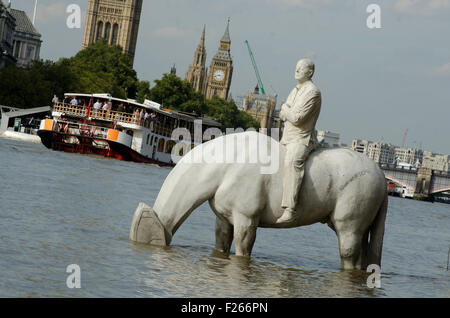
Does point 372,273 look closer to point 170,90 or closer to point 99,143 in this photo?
point 99,143

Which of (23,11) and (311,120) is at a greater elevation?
(23,11)

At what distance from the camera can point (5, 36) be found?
112 meters

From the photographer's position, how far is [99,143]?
A: 180 ft

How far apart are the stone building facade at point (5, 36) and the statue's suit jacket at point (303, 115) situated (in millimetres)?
95737

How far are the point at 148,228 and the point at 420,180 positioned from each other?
15042 centimetres

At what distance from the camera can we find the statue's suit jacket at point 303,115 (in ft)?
30.7

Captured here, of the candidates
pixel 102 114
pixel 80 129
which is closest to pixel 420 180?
pixel 102 114

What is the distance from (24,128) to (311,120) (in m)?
58.4

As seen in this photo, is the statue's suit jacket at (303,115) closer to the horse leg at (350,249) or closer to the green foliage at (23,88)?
the horse leg at (350,249)

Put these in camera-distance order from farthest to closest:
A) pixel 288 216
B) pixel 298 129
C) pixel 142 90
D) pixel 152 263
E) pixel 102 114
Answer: pixel 142 90
pixel 102 114
pixel 298 129
pixel 288 216
pixel 152 263

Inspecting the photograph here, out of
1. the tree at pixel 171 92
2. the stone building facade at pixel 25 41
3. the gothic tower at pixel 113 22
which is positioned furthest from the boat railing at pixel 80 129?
the gothic tower at pixel 113 22

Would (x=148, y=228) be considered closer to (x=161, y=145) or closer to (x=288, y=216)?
(x=288, y=216)
